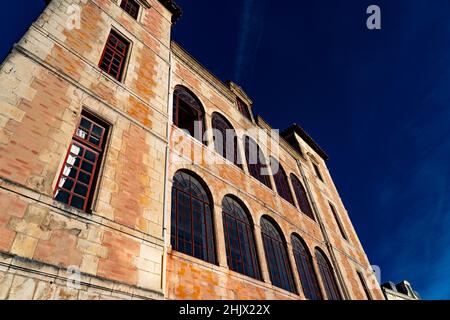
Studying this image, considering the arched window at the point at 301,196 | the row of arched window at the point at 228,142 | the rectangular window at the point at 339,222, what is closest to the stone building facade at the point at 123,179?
the row of arched window at the point at 228,142

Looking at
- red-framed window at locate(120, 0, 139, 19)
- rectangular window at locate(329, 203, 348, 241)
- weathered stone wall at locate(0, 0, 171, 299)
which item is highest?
red-framed window at locate(120, 0, 139, 19)

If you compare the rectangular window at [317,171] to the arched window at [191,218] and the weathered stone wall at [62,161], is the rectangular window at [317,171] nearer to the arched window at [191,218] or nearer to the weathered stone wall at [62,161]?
the arched window at [191,218]

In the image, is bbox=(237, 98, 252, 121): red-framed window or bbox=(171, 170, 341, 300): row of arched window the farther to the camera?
bbox=(237, 98, 252, 121): red-framed window

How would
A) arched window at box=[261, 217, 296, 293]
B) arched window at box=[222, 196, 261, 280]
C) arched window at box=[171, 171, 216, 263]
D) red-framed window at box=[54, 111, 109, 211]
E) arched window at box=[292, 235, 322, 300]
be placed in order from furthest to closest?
arched window at box=[292, 235, 322, 300]
arched window at box=[261, 217, 296, 293]
arched window at box=[222, 196, 261, 280]
arched window at box=[171, 171, 216, 263]
red-framed window at box=[54, 111, 109, 211]

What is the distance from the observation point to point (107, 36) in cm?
873

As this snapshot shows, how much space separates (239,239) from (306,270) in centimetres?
420

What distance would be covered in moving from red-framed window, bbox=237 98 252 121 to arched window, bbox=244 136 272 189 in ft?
6.92

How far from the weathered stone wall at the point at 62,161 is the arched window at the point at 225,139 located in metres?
3.43

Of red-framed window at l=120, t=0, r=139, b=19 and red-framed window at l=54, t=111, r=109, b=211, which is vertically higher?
red-framed window at l=120, t=0, r=139, b=19

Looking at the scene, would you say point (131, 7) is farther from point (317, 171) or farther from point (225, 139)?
point (317, 171)

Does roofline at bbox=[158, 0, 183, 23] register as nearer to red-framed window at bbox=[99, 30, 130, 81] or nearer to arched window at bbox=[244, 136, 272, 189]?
red-framed window at bbox=[99, 30, 130, 81]

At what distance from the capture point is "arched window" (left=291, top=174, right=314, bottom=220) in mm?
15374

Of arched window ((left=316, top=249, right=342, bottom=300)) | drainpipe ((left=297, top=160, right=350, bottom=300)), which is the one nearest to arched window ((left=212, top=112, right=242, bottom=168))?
arched window ((left=316, top=249, right=342, bottom=300))

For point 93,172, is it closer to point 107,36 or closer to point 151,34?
point 107,36
